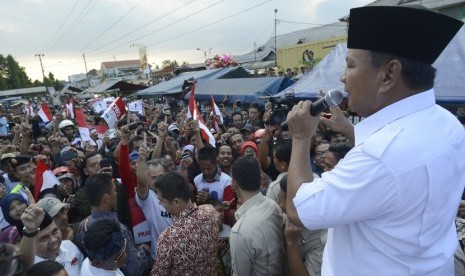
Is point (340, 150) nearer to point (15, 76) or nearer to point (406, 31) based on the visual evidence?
point (406, 31)

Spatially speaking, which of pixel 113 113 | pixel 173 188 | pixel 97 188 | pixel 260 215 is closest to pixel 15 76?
pixel 113 113

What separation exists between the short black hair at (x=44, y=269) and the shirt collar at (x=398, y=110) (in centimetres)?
191

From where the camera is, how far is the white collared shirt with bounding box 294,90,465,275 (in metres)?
1.09

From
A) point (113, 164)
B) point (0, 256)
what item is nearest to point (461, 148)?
point (0, 256)

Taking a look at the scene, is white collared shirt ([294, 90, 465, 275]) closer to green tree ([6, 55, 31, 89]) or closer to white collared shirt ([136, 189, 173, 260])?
white collared shirt ([136, 189, 173, 260])

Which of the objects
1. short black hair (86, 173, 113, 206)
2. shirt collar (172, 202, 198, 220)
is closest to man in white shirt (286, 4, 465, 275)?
shirt collar (172, 202, 198, 220)

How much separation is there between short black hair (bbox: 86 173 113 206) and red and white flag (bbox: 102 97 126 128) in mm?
5373

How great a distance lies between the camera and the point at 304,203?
47.9 inches

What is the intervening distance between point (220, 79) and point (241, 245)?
1407cm

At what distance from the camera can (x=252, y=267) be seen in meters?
2.60

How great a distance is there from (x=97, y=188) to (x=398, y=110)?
2.79 meters

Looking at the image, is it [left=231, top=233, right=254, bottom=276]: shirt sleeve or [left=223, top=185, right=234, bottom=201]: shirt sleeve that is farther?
[left=223, top=185, right=234, bottom=201]: shirt sleeve

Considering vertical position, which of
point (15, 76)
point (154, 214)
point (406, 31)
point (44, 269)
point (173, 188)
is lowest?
point (15, 76)

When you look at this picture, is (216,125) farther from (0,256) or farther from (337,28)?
(337,28)
